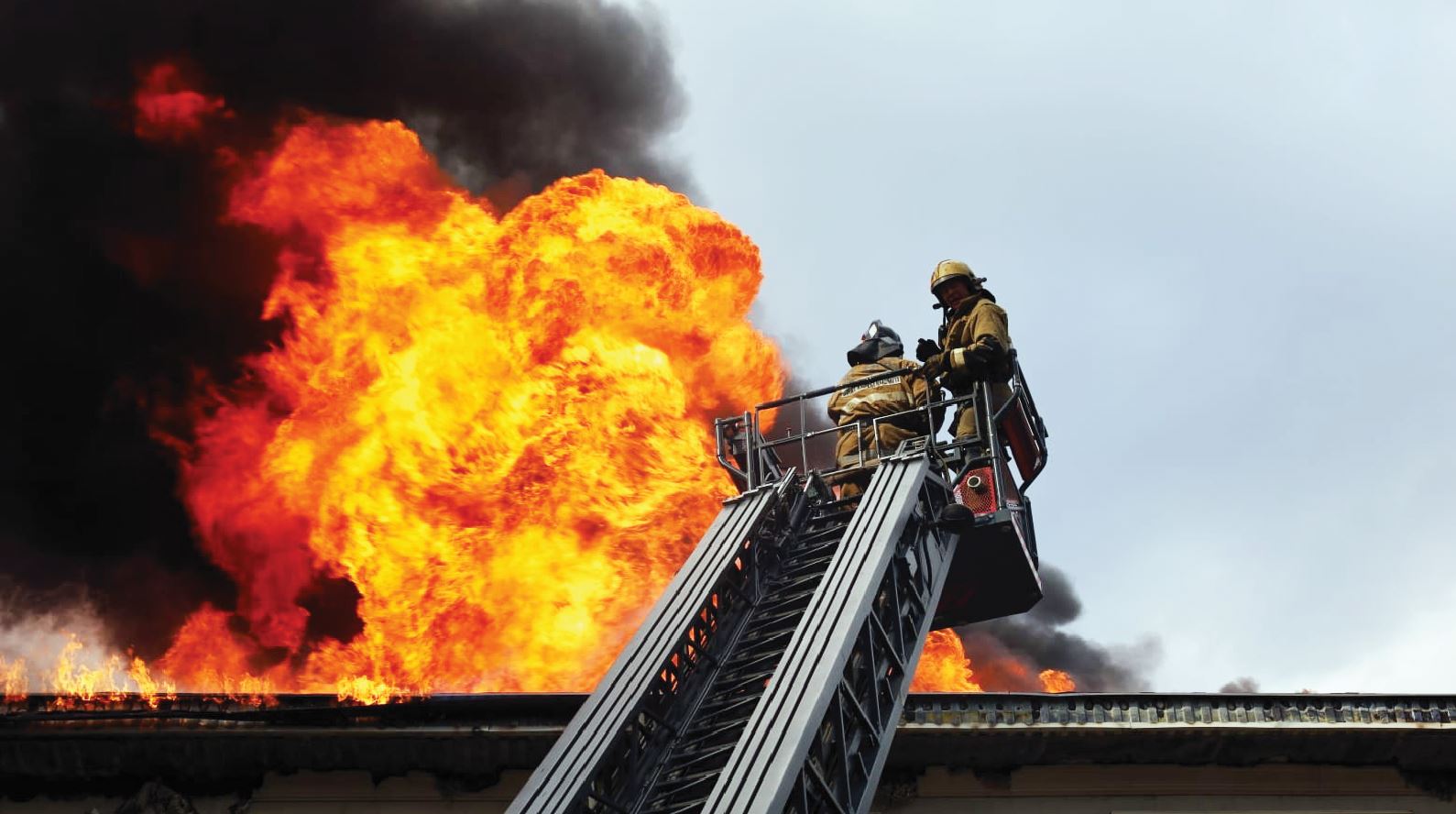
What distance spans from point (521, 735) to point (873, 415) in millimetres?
5099

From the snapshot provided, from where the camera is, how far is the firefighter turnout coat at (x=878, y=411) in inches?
579

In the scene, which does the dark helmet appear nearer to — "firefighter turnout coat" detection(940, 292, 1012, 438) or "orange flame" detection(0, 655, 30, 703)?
"firefighter turnout coat" detection(940, 292, 1012, 438)

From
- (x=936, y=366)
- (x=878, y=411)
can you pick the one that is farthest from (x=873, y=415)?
(x=936, y=366)

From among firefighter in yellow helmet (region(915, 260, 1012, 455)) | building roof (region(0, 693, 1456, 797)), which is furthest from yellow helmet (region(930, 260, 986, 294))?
building roof (region(0, 693, 1456, 797))

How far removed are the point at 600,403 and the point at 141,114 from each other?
9.59m

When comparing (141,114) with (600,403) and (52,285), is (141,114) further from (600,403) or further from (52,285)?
(600,403)

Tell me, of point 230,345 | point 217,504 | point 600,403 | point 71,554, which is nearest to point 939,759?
point 600,403

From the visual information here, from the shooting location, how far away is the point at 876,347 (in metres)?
16.6

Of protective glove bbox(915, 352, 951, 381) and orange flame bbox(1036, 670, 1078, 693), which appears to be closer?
protective glove bbox(915, 352, 951, 381)

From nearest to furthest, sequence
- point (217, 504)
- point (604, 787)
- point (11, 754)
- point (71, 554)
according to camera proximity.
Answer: point (604, 787) → point (11, 754) → point (217, 504) → point (71, 554)

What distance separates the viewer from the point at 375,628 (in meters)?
17.0

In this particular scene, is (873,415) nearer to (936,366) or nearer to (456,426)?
(936,366)

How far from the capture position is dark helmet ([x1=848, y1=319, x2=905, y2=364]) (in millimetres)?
16594

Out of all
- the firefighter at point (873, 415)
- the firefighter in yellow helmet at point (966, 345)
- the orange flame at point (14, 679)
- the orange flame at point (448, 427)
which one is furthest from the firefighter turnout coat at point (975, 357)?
the orange flame at point (14, 679)
